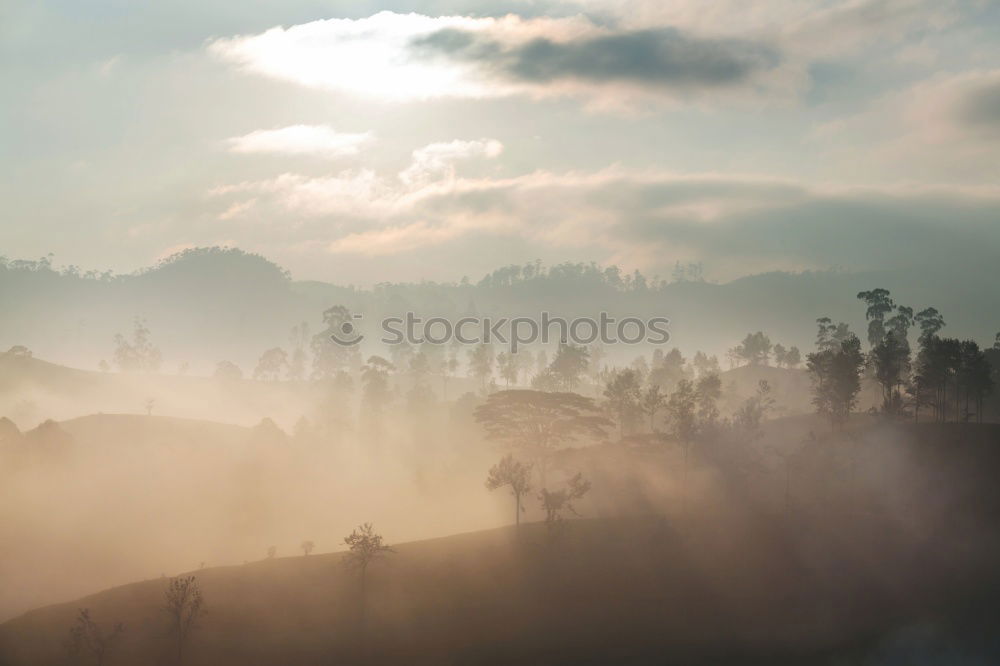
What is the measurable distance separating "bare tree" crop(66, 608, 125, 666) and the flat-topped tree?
60931mm

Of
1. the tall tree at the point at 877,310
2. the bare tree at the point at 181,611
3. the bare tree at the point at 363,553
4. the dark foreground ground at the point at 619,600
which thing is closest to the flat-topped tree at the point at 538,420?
the dark foreground ground at the point at 619,600

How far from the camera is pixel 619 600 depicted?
7656 centimetres

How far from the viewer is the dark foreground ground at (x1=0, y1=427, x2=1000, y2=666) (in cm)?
6694

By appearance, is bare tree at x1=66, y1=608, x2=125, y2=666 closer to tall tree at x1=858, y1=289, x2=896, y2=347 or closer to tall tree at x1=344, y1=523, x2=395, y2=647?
tall tree at x1=344, y1=523, x2=395, y2=647

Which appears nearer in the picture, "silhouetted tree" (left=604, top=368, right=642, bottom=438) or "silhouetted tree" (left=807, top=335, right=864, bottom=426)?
"silhouetted tree" (left=807, top=335, right=864, bottom=426)

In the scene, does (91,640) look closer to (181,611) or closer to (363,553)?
(181,611)

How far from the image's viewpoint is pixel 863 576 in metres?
85.3

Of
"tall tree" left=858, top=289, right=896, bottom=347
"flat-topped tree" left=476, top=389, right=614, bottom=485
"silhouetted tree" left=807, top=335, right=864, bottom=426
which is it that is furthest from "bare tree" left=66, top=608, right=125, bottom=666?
"tall tree" left=858, top=289, right=896, bottom=347

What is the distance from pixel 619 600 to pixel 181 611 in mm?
36604

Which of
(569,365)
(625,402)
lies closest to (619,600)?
(625,402)

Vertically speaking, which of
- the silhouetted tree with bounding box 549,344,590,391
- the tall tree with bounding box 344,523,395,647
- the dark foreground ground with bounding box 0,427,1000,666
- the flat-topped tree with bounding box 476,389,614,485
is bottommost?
the dark foreground ground with bounding box 0,427,1000,666

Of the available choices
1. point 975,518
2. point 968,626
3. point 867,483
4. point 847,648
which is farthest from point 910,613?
point 867,483

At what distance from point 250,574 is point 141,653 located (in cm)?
1279

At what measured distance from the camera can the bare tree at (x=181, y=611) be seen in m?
64.8
